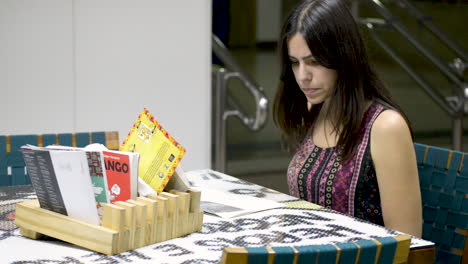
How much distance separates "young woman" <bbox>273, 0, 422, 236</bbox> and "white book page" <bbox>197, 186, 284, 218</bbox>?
29 cm

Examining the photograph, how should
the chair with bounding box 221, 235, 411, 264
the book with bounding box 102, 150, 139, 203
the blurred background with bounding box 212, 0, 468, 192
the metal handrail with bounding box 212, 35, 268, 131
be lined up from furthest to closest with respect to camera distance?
the blurred background with bounding box 212, 0, 468, 192
the metal handrail with bounding box 212, 35, 268, 131
the book with bounding box 102, 150, 139, 203
the chair with bounding box 221, 235, 411, 264

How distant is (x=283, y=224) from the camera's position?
1.88 metres

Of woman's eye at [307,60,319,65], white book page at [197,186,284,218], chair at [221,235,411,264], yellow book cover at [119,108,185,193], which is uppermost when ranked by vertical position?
woman's eye at [307,60,319,65]

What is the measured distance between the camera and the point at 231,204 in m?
2.08

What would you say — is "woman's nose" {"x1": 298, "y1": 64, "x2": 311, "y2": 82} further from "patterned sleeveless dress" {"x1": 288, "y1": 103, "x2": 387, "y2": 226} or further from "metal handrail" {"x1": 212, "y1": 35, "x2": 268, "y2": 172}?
"metal handrail" {"x1": 212, "y1": 35, "x2": 268, "y2": 172}

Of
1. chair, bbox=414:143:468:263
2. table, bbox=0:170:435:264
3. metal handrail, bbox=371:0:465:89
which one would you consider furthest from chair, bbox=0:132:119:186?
metal handrail, bbox=371:0:465:89

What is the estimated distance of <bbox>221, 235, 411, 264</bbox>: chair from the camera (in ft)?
3.64

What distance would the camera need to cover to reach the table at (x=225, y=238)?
63.6 inches

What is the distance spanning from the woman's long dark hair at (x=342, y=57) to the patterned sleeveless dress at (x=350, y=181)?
3 centimetres

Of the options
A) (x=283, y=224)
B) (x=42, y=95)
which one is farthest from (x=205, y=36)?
(x=283, y=224)

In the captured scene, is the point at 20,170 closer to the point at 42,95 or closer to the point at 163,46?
the point at 42,95

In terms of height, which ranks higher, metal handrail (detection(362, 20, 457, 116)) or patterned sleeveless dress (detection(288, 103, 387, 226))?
metal handrail (detection(362, 20, 457, 116))

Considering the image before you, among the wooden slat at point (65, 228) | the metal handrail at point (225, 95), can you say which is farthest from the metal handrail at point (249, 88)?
the wooden slat at point (65, 228)

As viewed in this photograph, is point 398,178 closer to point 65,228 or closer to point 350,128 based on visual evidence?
point 350,128
